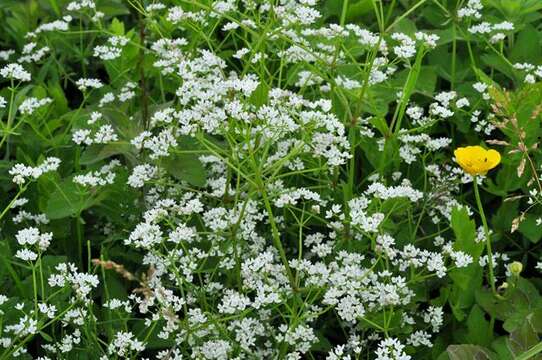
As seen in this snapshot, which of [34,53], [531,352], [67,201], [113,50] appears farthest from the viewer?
[34,53]

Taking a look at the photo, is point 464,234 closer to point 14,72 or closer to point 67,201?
point 67,201

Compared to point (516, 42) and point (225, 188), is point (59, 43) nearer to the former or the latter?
point (225, 188)

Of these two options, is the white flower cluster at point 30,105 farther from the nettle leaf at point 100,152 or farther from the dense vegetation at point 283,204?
the nettle leaf at point 100,152

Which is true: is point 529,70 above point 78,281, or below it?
above

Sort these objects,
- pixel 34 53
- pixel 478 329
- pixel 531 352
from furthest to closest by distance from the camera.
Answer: pixel 34 53 < pixel 478 329 < pixel 531 352

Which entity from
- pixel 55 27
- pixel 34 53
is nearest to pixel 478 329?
pixel 55 27

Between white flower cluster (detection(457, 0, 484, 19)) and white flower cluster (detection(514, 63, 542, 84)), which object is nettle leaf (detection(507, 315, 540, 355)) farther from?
white flower cluster (detection(457, 0, 484, 19))

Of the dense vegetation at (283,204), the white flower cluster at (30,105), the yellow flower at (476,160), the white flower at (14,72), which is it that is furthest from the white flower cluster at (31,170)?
the yellow flower at (476,160)

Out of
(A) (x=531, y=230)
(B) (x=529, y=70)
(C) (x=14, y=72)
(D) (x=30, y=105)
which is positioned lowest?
(A) (x=531, y=230)

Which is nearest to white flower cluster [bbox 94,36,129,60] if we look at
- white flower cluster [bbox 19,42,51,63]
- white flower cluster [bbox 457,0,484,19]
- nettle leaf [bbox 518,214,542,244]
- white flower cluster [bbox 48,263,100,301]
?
white flower cluster [bbox 19,42,51,63]
